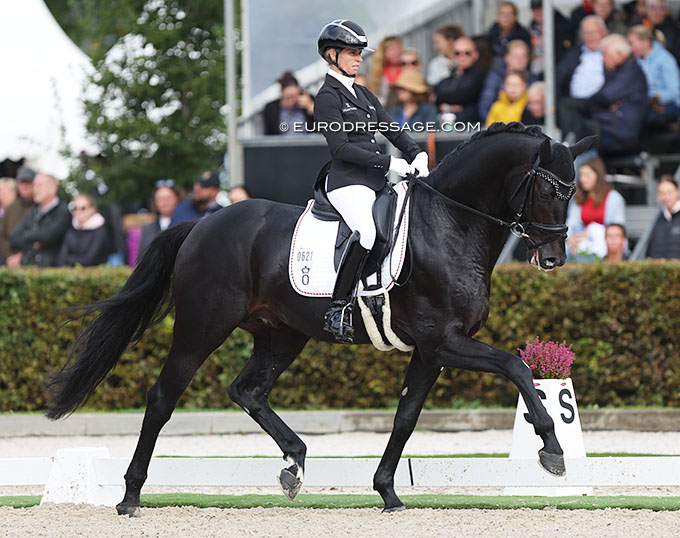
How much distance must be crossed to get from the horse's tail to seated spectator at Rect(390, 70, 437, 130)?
20.7ft

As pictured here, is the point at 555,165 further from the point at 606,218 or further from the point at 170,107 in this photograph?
the point at 170,107

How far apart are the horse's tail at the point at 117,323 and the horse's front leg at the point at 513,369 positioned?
196cm

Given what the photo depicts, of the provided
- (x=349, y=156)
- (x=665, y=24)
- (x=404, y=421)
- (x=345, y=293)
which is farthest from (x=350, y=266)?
(x=665, y=24)

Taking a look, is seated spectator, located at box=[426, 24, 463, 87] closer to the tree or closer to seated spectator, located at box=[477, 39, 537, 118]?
seated spectator, located at box=[477, 39, 537, 118]

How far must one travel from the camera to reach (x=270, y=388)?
7.30 metres

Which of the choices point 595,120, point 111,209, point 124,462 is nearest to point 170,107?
point 111,209

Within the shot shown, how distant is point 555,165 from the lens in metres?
6.42

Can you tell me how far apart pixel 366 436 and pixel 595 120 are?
5086mm

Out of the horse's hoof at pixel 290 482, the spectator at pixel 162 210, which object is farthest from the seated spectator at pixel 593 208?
the horse's hoof at pixel 290 482

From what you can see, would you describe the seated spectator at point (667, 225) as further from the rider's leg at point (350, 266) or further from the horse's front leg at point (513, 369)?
the horse's front leg at point (513, 369)

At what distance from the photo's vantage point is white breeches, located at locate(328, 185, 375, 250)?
670 centimetres

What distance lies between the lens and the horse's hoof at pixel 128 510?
21.9 ft

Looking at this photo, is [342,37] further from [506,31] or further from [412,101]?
[506,31]

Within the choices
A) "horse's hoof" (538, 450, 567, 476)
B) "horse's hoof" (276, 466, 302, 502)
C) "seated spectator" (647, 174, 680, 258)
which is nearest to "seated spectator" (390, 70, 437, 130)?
"seated spectator" (647, 174, 680, 258)
